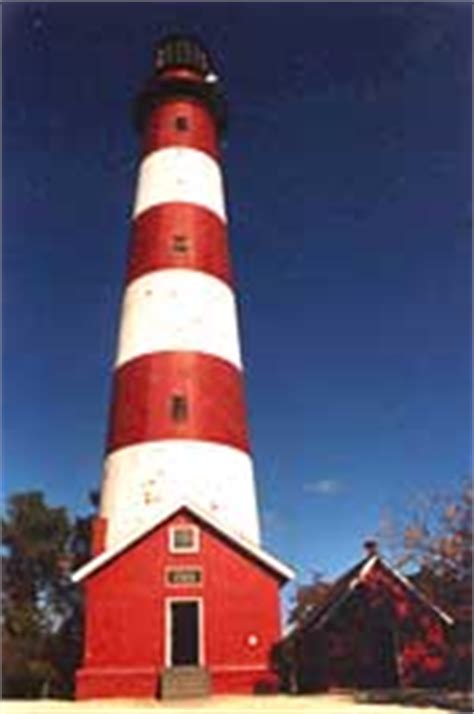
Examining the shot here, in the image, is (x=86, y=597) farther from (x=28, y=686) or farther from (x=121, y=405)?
(x=121, y=405)

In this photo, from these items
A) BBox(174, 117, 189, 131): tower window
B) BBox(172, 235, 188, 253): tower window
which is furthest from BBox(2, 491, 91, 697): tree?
BBox(174, 117, 189, 131): tower window

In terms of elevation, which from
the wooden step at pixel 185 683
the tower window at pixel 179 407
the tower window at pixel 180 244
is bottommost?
the wooden step at pixel 185 683

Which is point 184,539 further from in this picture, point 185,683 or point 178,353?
point 178,353

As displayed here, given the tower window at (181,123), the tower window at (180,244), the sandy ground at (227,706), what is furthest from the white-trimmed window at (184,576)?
the tower window at (181,123)

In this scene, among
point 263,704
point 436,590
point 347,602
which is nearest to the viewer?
point 263,704

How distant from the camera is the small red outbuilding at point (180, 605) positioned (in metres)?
24.2

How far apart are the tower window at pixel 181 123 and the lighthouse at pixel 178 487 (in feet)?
2.63

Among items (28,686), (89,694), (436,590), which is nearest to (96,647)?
(89,694)

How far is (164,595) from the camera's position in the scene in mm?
24656

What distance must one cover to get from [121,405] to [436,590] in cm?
852

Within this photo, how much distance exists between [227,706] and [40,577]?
38.1 ft

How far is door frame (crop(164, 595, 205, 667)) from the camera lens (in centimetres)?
2434

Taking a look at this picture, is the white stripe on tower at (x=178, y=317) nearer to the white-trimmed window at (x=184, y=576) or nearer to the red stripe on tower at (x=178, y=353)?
the red stripe on tower at (x=178, y=353)

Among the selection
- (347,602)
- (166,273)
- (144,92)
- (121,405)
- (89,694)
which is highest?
(144,92)
